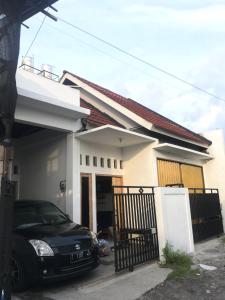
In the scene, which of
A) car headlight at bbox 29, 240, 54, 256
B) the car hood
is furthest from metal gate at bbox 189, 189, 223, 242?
car headlight at bbox 29, 240, 54, 256

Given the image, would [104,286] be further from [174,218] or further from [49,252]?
[174,218]

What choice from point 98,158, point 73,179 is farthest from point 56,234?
point 98,158

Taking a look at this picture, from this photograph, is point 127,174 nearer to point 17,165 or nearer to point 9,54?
point 17,165

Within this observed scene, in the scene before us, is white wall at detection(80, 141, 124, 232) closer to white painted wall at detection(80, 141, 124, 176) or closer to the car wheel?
white painted wall at detection(80, 141, 124, 176)

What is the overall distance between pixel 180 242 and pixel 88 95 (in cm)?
710

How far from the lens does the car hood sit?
603 centimetres

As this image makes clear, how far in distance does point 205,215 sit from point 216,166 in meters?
3.76

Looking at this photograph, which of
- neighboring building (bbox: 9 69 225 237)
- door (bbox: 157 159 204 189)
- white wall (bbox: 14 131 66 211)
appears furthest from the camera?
door (bbox: 157 159 204 189)

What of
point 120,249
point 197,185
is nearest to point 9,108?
point 120,249

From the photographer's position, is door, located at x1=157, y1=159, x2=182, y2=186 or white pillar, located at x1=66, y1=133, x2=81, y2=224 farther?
door, located at x1=157, y1=159, x2=182, y2=186

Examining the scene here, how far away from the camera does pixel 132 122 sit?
11875mm

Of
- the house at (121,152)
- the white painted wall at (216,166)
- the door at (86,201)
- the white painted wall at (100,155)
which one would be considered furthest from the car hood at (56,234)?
the white painted wall at (216,166)

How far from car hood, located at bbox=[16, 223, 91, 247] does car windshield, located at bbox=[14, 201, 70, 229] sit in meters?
0.41

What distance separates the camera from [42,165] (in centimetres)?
1054
